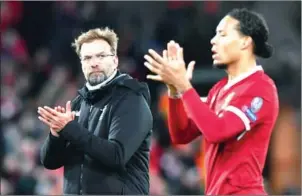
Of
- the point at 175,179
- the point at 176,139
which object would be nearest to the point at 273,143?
the point at 175,179

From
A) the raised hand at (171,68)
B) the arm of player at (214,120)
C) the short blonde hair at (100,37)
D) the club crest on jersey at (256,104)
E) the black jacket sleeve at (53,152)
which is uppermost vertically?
the short blonde hair at (100,37)

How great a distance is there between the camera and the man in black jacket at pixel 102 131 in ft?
16.3

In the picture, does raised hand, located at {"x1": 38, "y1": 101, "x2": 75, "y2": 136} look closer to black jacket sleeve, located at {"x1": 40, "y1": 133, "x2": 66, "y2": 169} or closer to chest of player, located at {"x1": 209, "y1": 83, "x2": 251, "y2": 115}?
black jacket sleeve, located at {"x1": 40, "y1": 133, "x2": 66, "y2": 169}

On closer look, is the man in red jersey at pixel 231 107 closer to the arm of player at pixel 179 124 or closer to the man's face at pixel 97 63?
the arm of player at pixel 179 124

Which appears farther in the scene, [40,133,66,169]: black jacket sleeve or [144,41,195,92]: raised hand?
[40,133,66,169]: black jacket sleeve

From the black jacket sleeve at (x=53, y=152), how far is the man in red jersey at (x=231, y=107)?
61 centimetres

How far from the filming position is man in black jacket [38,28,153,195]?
496 centimetres

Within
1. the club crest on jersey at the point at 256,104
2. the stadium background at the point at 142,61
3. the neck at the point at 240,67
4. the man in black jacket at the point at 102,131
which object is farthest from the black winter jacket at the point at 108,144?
the stadium background at the point at 142,61

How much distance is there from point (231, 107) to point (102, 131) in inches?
28.3

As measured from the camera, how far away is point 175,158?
10609 mm

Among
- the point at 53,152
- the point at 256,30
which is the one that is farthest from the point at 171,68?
the point at 53,152

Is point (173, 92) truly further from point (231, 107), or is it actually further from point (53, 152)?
point (53, 152)

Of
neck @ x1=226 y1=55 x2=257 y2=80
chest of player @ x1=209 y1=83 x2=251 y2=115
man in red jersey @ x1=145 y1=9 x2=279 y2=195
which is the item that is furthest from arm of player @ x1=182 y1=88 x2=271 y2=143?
neck @ x1=226 y1=55 x2=257 y2=80

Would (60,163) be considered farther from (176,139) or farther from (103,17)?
(103,17)
